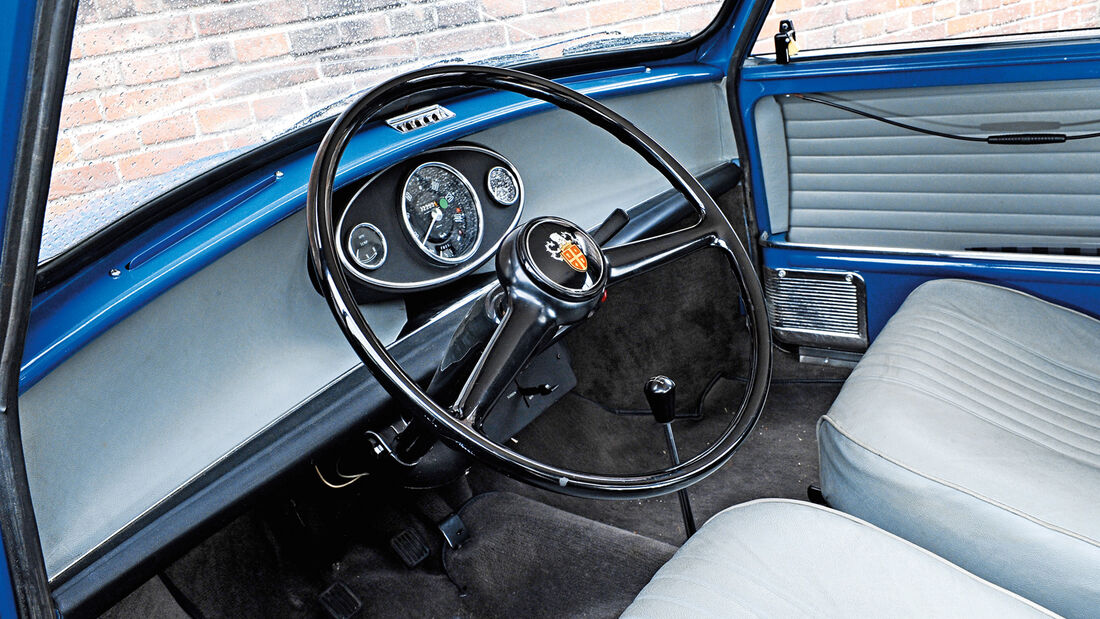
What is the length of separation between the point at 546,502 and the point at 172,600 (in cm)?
77

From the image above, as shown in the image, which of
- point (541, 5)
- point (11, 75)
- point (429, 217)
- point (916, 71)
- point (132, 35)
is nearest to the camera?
point (11, 75)

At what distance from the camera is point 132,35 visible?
967 millimetres

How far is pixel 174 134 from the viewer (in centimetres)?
108

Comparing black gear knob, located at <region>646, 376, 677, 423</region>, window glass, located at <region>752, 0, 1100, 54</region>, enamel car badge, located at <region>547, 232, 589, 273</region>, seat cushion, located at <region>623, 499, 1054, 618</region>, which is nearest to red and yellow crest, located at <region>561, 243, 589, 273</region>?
enamel car badge, located at <region>547, 232, 589, 273</region>

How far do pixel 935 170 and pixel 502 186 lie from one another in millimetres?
965

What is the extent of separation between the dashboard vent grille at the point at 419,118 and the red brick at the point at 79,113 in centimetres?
52

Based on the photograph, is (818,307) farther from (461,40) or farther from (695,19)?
(461,40)

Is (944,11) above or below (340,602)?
above

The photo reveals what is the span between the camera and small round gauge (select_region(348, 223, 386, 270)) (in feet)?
4.27

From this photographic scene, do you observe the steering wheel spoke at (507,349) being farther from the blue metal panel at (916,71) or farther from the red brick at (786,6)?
the red brick at (786,6)

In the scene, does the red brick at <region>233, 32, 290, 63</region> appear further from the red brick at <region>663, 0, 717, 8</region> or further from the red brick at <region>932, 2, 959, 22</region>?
the red brick at <region>932, 2, 959, 22</region>

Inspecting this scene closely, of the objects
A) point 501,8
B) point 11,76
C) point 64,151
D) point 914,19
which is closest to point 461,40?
point 501,8

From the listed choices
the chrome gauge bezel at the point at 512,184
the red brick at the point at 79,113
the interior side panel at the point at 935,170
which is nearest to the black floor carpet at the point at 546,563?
the chrome gauge bezel at the point at 512,184

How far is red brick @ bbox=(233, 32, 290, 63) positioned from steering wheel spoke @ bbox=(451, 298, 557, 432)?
0.50 metres
